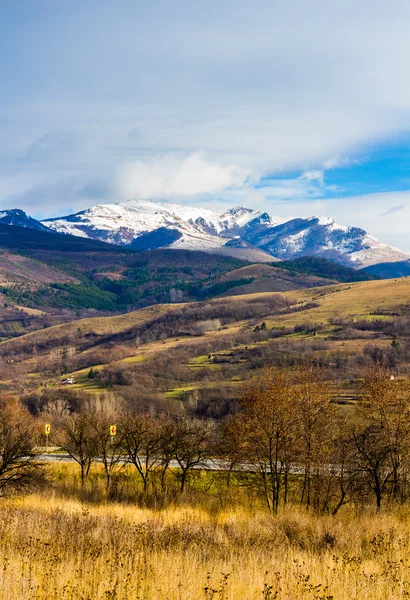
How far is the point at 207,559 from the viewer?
1466cm

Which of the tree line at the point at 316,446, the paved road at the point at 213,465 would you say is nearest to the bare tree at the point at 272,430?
the tree line at the point at 316,446

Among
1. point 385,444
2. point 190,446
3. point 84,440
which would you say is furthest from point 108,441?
point 385,444

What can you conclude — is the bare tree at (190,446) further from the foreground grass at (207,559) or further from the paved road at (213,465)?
the foreground grass at (207,559)

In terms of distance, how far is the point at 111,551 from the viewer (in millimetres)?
14688

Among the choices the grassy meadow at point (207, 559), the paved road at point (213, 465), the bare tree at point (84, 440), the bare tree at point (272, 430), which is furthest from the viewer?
the bare tree at point (84, 440)

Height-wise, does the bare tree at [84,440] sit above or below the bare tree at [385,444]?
below

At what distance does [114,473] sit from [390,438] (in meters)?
30.4

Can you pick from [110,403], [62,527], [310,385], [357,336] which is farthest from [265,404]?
[357,336]

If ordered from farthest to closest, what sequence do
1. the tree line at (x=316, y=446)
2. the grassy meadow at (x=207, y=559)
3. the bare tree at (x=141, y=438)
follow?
the bare tree at (x=141, y=438) < the tree line at (x=316, y=446) < the grassy meadow at (x=207, y=559)

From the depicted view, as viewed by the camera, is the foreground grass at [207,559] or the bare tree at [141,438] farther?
the bare tree at [141,438]

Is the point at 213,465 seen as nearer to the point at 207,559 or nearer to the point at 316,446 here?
the point at 316,446

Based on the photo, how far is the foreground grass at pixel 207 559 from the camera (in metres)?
11.2

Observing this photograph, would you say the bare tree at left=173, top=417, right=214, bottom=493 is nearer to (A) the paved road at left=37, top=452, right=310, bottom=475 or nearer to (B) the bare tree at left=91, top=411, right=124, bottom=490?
(A) the paved road at left=37, top=452, right=310, bottom=475

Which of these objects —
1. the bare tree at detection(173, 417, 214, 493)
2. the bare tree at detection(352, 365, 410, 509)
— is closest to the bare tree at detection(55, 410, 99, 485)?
the bare tree at detection(173, 417, 214, 493)
